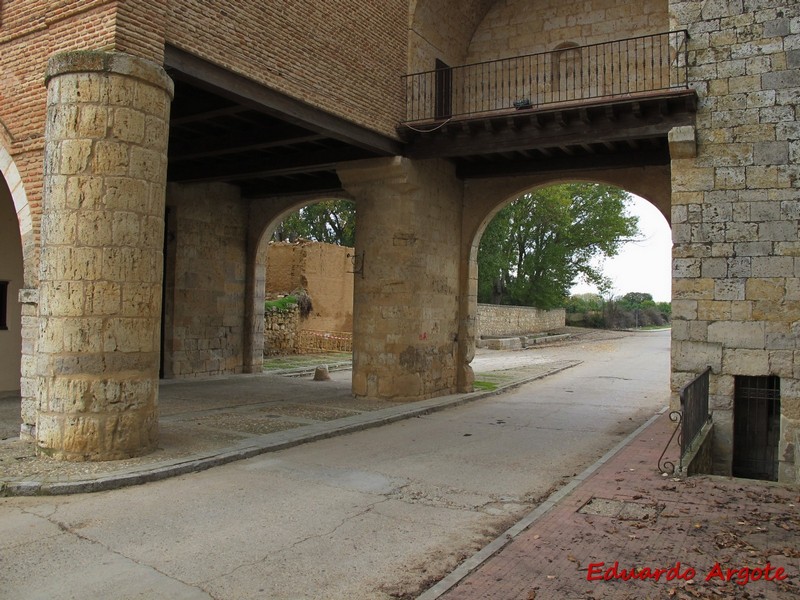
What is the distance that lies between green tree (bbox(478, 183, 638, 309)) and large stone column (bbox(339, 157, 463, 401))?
67.8 feet

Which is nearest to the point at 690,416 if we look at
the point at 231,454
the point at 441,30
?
the point at 231,454

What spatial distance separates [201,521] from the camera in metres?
5.31

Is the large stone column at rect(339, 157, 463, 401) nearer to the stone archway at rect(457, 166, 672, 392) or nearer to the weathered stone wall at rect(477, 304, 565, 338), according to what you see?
the stone archway at rect(457, 166, 672, 392)

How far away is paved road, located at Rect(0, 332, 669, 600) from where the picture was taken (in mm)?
4113

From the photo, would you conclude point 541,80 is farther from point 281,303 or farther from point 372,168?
point 281,303

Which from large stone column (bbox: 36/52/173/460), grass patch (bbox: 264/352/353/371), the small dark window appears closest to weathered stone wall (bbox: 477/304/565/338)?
grass patch (bbox: 264/352/353/371)

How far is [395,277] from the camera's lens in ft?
41.6

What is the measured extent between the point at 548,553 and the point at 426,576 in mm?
943

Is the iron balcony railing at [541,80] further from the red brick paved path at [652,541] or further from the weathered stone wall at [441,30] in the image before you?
the red brick paved path at [652,541]

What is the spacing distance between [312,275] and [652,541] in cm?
2176

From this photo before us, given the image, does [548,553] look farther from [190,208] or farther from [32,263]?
[190,208]

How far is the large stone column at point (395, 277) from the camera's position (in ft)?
41.4

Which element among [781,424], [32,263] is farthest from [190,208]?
[781,424]

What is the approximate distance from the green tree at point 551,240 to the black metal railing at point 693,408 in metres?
24.7
